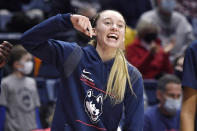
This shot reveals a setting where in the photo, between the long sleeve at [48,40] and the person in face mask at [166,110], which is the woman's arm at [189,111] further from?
the person in face mask at [166,110]

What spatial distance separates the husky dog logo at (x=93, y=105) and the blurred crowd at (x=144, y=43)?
1967 millimetres

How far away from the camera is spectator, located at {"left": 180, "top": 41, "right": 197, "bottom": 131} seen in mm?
3138

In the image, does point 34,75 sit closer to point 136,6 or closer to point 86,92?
point 136,6

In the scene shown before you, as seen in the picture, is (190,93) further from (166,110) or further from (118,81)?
(166,110)

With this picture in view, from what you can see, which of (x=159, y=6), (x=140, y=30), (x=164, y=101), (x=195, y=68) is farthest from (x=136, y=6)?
(x=195, y=68)

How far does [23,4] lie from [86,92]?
182 inches

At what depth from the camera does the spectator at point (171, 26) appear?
23.2 ft

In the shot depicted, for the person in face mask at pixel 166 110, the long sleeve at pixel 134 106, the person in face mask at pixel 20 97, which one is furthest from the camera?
the person in face mask at pixel 20 97

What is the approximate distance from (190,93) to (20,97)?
2.75 m

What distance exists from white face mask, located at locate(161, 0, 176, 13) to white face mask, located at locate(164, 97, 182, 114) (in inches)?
86.4

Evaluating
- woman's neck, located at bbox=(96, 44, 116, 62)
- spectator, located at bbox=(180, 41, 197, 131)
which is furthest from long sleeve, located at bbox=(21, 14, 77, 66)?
spectator, located at bbox=(180, 41, 197, 131)

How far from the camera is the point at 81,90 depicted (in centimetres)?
296

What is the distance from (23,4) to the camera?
732cm

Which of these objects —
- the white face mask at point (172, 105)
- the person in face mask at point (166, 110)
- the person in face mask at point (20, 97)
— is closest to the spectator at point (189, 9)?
the person in face mask at point (166, 110)
